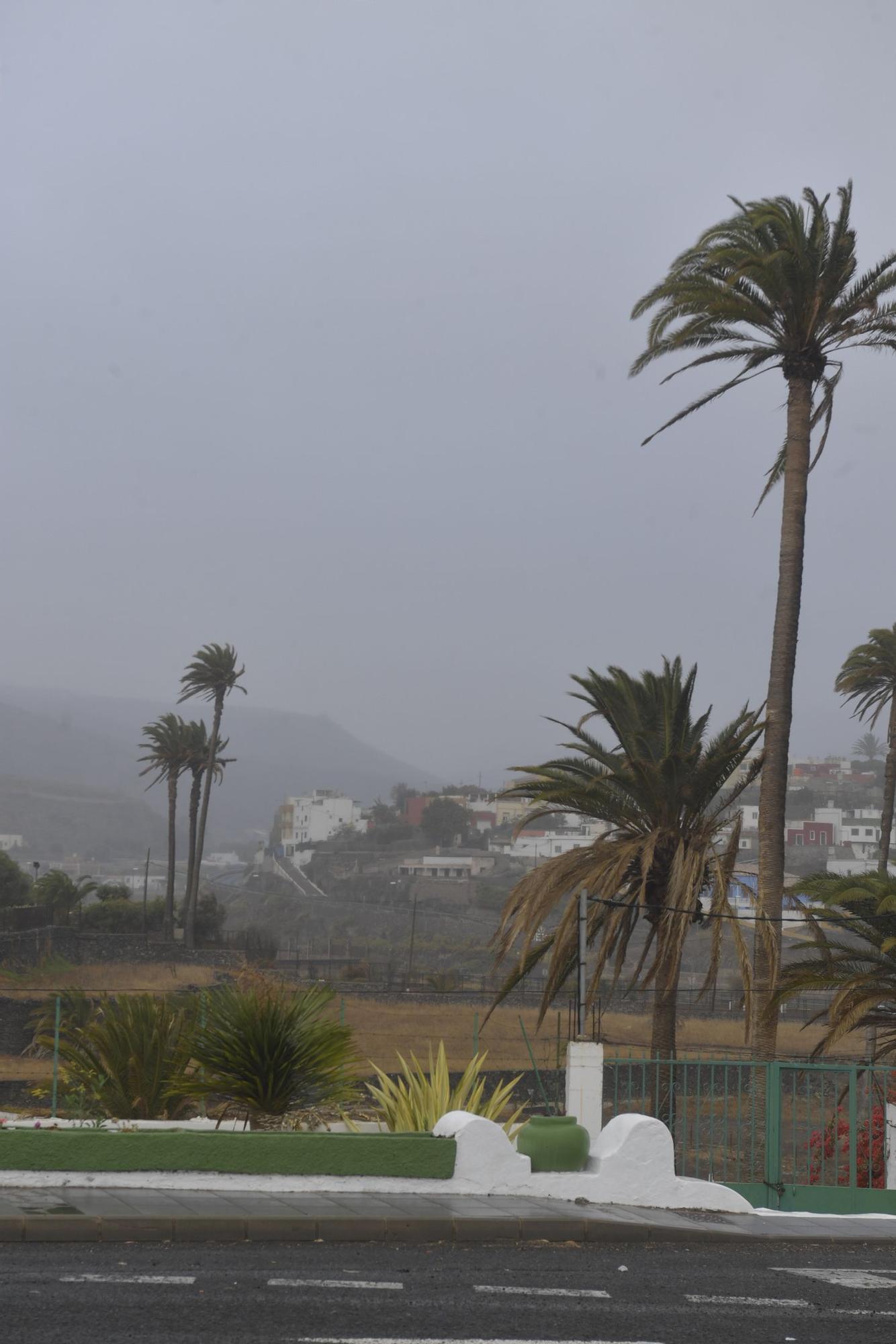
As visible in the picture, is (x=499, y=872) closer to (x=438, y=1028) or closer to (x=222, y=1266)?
(x=438, y=1028)

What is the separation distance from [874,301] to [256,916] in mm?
151146

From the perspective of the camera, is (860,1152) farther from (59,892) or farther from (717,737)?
(59,892)

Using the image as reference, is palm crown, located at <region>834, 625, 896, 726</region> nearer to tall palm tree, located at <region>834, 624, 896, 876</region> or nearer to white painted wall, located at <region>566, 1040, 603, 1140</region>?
tall palm tree, located at <region>834, 624, 896, 876</region>

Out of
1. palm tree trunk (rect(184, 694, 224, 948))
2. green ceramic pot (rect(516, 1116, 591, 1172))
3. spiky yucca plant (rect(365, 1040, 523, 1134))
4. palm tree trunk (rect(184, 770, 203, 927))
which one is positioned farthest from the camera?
palm tree trunk (rect(184, 770, 203, 927))

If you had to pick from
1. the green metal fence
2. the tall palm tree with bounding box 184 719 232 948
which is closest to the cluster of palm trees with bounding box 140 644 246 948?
the tall palm tree with bounding box 184 719 232 948

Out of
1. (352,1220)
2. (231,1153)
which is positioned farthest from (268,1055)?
(352,1220)

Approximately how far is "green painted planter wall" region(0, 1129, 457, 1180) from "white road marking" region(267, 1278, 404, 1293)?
11.2 ft

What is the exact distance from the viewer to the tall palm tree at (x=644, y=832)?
962 inches

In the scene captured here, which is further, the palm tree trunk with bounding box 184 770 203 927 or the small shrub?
the palm tree trunk with bounding box 184 770 203 927

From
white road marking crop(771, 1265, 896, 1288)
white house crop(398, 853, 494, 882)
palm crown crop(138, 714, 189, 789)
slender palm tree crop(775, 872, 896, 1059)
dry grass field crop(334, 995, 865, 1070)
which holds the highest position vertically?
palm crown crop(138, 714, 189, 789)

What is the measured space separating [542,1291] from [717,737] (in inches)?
681

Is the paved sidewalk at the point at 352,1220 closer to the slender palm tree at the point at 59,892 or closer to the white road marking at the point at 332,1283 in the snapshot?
the white road marking at the point at 332,1283

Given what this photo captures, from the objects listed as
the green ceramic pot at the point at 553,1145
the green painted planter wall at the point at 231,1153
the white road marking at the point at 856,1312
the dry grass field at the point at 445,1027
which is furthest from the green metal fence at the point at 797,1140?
the dry grass field at the point at 445,1027

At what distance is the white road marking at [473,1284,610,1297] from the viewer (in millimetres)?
9508
